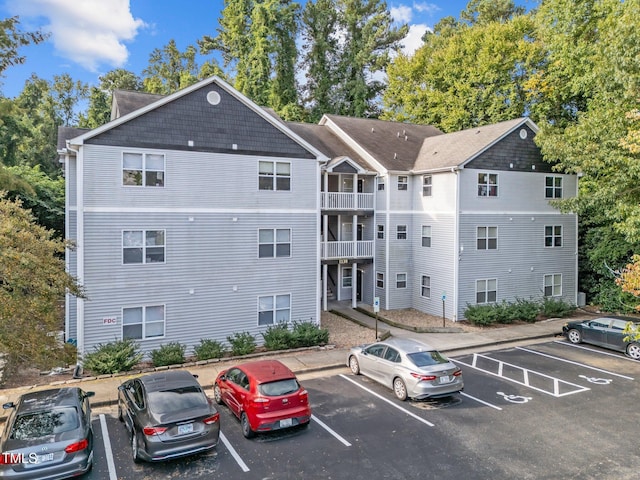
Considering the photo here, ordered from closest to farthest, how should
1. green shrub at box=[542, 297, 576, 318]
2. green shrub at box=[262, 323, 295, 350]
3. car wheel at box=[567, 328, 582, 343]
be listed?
1. green shrub at box=[262, 323, 295, 350]
2. car wheel at box=[567, 328, 582, 343]
3. green shrub at box=[542, 297, 576, 318]

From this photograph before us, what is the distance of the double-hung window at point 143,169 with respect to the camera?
609 inches

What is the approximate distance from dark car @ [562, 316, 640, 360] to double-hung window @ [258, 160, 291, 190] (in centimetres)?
1347

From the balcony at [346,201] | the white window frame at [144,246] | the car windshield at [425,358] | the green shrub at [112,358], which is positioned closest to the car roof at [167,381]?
the green shrub at [112,358]

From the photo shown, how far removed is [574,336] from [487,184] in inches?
328

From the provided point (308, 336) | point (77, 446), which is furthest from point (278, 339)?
point (77, 446)

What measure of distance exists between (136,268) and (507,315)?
16.9 m

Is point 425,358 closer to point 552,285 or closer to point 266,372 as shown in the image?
point 266,372

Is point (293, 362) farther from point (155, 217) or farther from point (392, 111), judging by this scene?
point (392, 111)

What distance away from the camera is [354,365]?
47.3 feet

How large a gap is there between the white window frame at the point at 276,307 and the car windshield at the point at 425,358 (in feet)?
22.8

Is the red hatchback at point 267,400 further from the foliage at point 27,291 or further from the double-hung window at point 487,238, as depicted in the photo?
the double-hung window at point 487,238

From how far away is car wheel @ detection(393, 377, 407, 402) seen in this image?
1213cm

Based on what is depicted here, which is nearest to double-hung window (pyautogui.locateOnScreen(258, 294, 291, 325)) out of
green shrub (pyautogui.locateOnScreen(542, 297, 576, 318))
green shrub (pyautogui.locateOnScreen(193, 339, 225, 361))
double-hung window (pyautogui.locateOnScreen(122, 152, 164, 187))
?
green shrub (pyautogui.locateOnScreen(193, 339, 225, 361))

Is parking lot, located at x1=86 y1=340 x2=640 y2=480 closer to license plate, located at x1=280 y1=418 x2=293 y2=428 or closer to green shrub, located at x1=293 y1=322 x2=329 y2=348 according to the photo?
license plate, located at x1=280 y1=418 x2=293 y2=428
